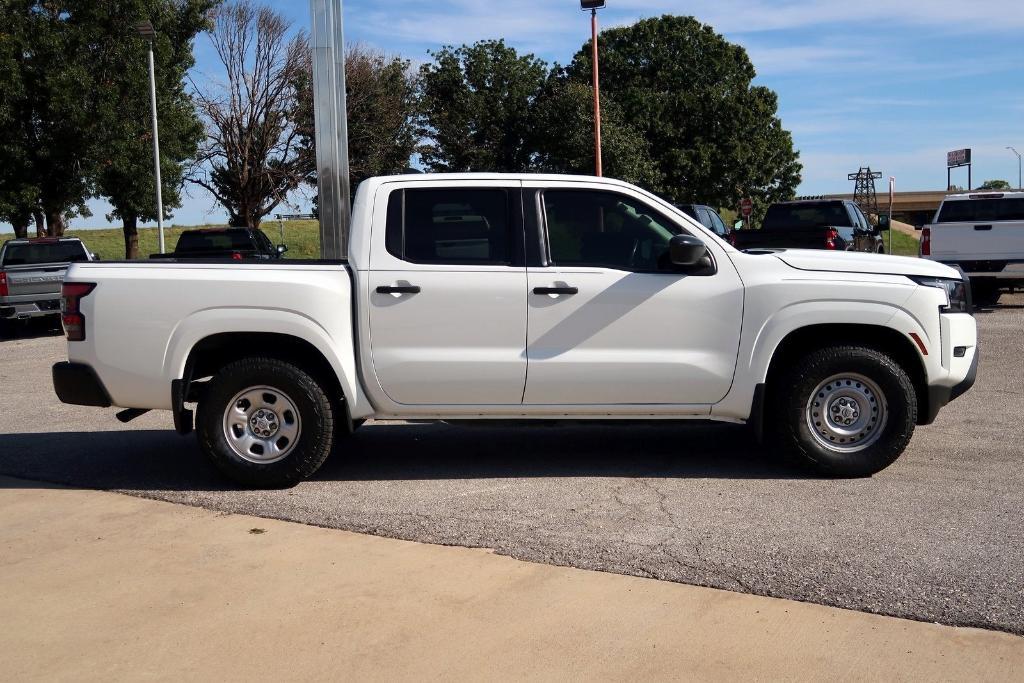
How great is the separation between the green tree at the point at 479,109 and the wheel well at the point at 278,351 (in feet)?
126

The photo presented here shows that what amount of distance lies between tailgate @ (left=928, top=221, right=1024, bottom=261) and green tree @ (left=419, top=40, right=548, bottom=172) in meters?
28.8

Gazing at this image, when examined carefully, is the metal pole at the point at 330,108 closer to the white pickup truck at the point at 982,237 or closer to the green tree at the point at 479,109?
the white pickup truck at the point at 982,237

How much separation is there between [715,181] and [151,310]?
52.4 m

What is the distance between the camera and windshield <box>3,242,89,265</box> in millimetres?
18188

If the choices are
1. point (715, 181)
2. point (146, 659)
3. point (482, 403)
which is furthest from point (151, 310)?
point (715, 181)

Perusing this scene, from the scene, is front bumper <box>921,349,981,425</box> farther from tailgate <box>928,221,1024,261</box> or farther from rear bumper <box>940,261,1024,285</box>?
tailgate <box>928,221,1024,261</box>

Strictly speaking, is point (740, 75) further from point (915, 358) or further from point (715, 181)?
point (915, 358)

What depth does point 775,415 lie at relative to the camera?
656 centimetres

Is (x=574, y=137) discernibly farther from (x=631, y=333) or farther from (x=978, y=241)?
(x=631, y=333)

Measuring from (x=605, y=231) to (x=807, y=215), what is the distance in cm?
1591

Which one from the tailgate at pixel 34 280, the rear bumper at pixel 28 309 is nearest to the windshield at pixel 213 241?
the tailgate at pixel 34 280

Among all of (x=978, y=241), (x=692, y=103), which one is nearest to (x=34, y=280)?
(x=978, y=241)

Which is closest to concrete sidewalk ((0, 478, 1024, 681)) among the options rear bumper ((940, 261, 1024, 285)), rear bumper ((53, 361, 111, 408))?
rear bumper ((53, 361, 111, 408))

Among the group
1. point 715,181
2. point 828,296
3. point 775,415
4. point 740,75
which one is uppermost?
point 740,75
